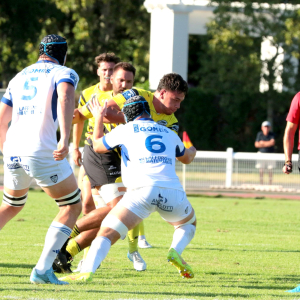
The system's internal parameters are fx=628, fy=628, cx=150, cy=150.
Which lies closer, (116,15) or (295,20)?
(295,20)

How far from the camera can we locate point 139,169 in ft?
17.6

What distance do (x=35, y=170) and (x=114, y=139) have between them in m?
0.73

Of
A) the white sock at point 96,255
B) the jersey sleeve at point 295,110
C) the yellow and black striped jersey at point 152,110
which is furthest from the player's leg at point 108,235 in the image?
the jersey sleeve at point 295,110

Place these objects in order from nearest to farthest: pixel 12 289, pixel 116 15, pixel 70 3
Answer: pixel 12 289 → pixel 70 3 → pixel 116 15

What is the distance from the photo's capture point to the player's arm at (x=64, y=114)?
17.2ft

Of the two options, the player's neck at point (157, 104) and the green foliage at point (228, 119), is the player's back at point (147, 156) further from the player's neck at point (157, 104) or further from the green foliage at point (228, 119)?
the green foliage at point (228, 119)

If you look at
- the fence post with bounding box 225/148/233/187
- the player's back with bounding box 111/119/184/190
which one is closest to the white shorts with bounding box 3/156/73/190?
the player's back with bounding box 111/119/184/190

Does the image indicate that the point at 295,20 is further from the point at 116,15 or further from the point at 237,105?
the point at 116,15

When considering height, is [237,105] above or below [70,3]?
below

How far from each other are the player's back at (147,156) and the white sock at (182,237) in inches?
19.3

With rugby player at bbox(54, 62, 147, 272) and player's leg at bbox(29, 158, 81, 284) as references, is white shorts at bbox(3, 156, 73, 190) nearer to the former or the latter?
player's leg at bbox(29, 158, 81, 284)

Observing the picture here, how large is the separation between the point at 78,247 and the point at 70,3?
30837mm

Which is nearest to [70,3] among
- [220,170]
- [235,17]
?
[235,17]

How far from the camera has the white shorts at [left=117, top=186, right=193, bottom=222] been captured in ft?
17.3
